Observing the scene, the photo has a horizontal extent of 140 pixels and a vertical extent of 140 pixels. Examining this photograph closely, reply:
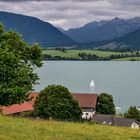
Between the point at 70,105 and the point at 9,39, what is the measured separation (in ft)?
123

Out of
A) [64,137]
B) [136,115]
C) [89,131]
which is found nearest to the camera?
[64,137]

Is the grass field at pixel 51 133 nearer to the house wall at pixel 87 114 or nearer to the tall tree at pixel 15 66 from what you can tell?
the tall tree at pixel 15 66

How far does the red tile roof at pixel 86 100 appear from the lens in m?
114

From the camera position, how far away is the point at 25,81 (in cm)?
3981

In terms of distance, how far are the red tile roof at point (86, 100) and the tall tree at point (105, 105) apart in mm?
1663

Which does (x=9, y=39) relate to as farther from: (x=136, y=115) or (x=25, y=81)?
(x=136, y=115)

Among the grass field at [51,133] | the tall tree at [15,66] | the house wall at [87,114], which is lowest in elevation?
the grass field at [51,133]

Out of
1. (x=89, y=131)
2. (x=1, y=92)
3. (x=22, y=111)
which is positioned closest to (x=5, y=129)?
(x=89, y=131)

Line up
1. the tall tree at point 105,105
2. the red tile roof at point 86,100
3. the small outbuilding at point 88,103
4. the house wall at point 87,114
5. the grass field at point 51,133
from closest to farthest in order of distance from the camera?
the grass field at point 51,133
the house wall at point 87,114
the tall tree at point 105,105
the small outbuilding at point 88,103
the red tile roof at point 86,100

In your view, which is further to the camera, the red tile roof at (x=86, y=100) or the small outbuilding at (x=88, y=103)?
the red tile roof at (x=86, y=100)

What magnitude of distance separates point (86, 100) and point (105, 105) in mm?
10355

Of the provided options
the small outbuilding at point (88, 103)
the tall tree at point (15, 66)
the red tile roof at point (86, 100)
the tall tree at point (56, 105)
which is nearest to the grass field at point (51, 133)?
the tall tree at point (15, 66)

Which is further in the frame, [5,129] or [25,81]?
[25,81]

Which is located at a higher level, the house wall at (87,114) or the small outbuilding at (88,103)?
the small outbuilding at (88,103)
